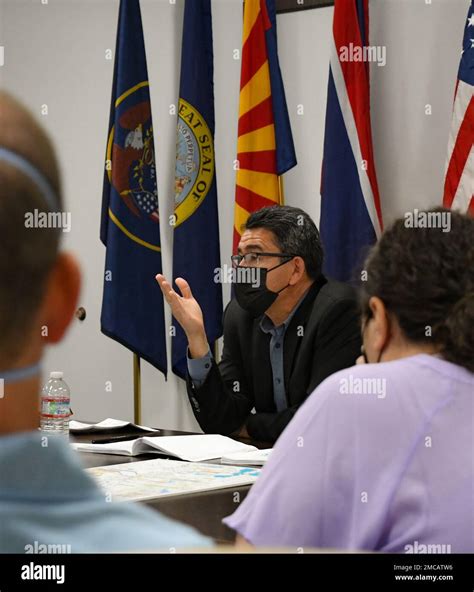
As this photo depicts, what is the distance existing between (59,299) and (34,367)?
0.03m

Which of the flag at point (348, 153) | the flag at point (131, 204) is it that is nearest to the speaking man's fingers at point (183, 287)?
the flag at point (348, 153)

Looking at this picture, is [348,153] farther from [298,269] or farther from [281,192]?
[298,269]

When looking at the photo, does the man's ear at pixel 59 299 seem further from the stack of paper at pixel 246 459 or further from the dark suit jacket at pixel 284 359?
the dark suit jacket at pixel 284 359

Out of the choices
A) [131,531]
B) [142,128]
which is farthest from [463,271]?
[142,128]

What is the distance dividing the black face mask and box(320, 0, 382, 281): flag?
0.58 m

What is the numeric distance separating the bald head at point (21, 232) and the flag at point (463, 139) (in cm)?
332

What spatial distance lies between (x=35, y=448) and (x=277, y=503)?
913mm

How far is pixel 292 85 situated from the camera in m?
4.52

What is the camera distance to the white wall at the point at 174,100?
13.4ft

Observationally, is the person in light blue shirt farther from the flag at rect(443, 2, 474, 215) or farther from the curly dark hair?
the flag at rect(443, 2, 474, 215)

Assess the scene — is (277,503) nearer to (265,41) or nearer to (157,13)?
(265,41)

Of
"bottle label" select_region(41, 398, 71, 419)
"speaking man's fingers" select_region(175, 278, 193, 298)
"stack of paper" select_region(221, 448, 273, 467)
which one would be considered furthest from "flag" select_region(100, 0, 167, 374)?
"stack of paper" select_region(221, 448, 273, 467)

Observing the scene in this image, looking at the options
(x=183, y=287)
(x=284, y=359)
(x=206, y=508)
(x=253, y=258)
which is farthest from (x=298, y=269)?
(x=206, y=508)

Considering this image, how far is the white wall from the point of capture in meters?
4.07
